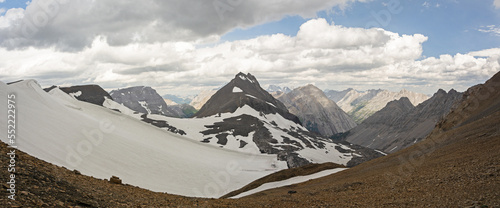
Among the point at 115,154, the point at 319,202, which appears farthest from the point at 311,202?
the point at 115,154

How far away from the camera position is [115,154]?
68.1m

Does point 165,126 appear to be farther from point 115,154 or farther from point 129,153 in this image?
point 115,154

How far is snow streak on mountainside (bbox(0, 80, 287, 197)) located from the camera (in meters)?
50.9

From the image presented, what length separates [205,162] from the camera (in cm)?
10281

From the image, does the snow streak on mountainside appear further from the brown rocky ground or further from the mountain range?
the brown rocky ground

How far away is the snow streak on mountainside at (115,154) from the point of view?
50875 mm

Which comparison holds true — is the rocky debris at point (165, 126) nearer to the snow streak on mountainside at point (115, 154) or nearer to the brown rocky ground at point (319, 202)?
the snow streak on mountainside at point (115, 154)

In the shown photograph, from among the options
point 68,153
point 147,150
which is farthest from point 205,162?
point 68,153

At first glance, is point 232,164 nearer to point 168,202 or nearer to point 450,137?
point 450,137

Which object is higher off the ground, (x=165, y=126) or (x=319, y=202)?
(x=165, y=126)

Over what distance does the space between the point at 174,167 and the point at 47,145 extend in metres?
36.2

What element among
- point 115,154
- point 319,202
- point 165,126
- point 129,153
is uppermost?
point 165,126

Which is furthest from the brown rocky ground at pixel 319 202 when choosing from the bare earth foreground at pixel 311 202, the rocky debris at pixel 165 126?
the rocky debris at pixel 165 126

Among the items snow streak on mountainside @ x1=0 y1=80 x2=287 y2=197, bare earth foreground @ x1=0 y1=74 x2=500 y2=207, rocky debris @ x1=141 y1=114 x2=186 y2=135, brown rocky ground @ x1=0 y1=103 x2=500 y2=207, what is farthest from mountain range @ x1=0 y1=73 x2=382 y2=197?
rocky debris @ x1=141 y1=114 x2=186 y2=135
